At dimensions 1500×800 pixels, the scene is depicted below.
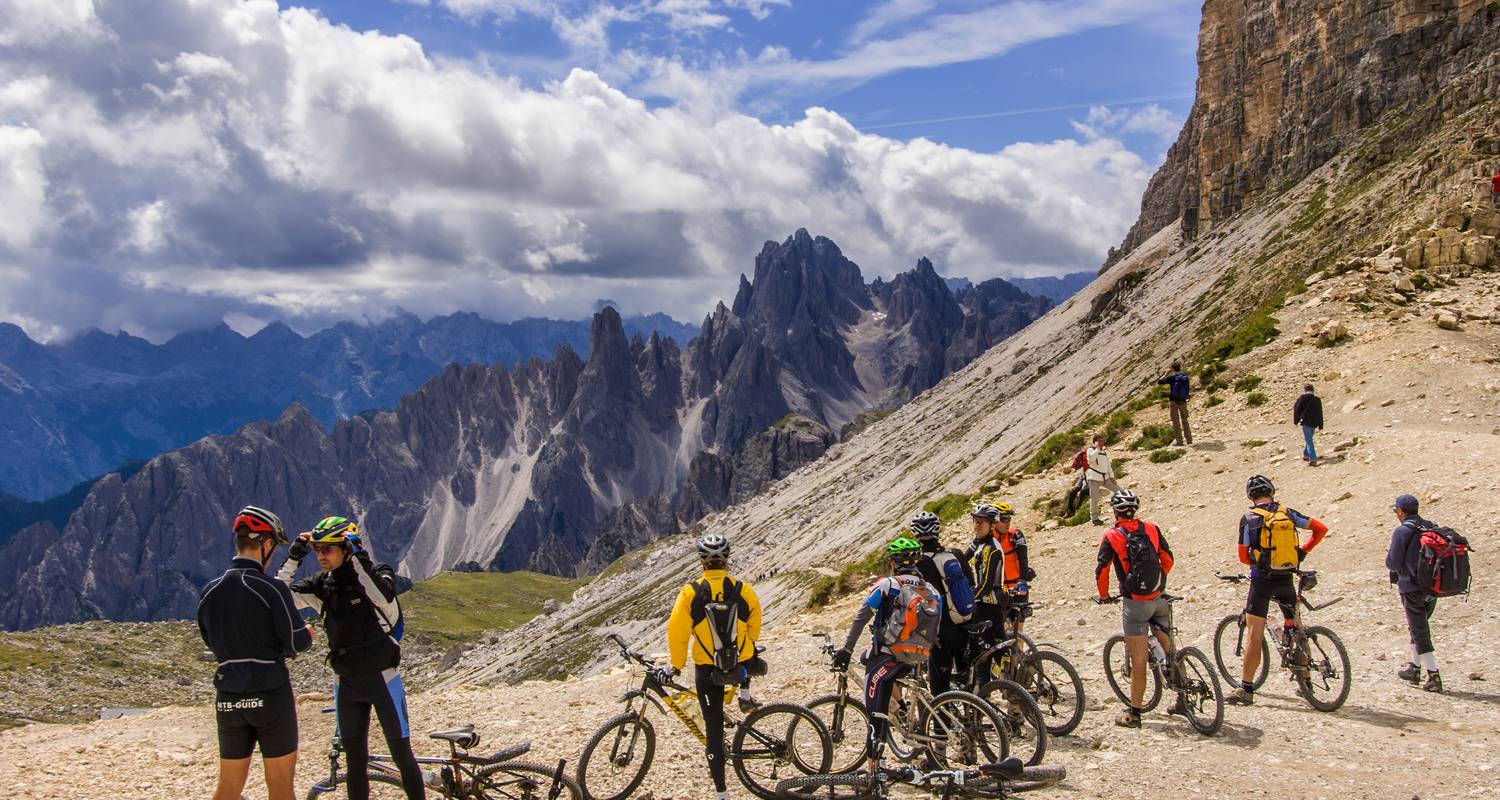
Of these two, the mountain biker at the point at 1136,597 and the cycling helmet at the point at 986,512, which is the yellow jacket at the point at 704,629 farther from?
the mountain biker at the point at 1136,597

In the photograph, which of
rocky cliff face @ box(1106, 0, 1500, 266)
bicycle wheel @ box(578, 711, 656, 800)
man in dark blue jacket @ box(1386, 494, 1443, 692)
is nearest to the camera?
bicycle wheel @ box(578, 711, 656, 800)

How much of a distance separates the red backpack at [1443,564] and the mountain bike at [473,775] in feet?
42.9

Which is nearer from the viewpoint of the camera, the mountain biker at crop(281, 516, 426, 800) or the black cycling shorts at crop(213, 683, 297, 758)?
the black cycling shorts at crop(213, 683, 297, 758)

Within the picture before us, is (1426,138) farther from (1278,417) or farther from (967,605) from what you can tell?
(967,605)

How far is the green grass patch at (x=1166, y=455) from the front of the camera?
3130 cm

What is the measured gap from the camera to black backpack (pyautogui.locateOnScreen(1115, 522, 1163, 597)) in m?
12.8

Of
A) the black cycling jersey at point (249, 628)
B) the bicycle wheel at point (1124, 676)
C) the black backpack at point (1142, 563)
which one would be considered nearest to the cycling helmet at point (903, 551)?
the black backpack at point (1142, 563)

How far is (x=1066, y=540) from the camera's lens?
27.7 m

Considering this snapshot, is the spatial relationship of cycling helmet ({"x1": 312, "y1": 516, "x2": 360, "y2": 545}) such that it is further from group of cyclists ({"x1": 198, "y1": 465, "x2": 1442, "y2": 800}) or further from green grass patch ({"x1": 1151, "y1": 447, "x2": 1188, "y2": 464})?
green grass patch ({"x1": 1151, "y1": 447, "x2": 1188, "y2": 464})

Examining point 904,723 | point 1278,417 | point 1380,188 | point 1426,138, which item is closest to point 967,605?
point 904,723

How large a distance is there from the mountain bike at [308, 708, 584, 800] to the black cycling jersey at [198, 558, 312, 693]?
2001 mm

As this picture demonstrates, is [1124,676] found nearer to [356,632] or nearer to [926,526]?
[926,526]

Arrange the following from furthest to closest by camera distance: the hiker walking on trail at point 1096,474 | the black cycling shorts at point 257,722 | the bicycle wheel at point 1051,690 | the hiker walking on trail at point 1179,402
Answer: the hiker walking on trail at point 1179,402 → the hiker walking on trail at point 1096,474 → the bicycle wheel at point 1051,690 → the black cycling shorts at point 257,722

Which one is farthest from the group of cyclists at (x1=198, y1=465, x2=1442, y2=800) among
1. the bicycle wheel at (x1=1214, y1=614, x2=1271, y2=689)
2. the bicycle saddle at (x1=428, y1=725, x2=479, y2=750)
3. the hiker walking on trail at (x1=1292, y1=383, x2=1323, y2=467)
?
the hiker walking on trail at (x1=1292, y1=383, x2=1323, y2=467)
